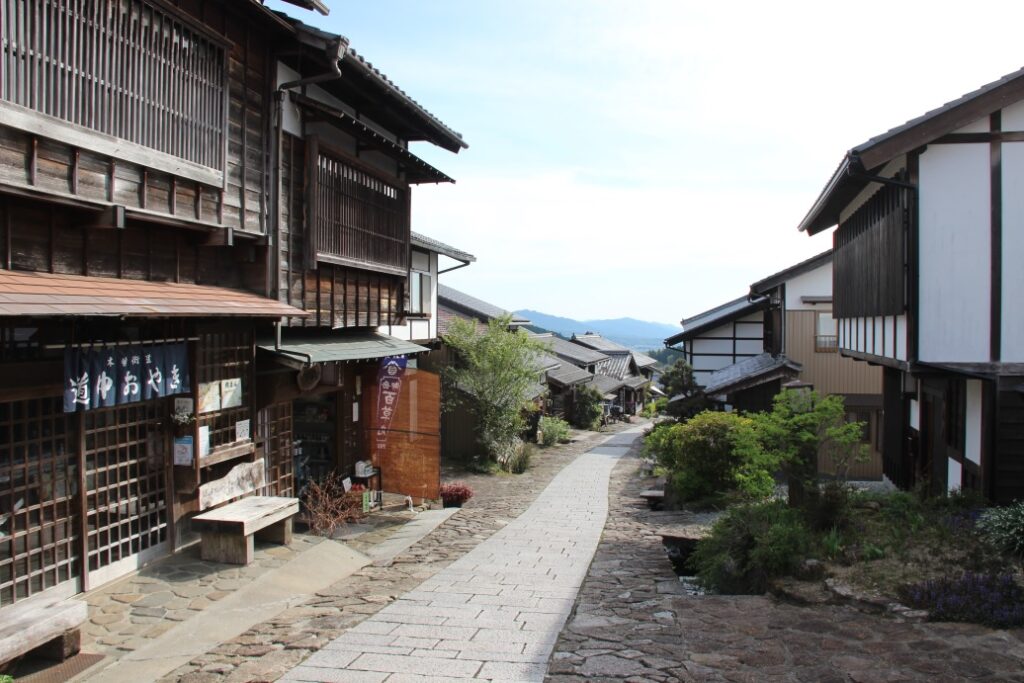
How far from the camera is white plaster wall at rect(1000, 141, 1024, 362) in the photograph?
1135cm

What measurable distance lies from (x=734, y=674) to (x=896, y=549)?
4.41m

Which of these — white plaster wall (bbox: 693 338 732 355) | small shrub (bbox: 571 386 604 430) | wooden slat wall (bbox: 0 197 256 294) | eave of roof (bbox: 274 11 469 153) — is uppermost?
eave of roof (bbox: 274 11 469 153)

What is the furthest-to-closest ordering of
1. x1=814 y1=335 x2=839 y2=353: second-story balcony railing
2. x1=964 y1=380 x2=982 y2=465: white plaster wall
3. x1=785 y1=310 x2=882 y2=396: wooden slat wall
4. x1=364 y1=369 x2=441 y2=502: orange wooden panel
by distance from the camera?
x1=814 y1=335 x2=839 y2=353: second-story balcony railing
x1=785 y1=310 x2=882 y2=396: wooden slat wall
x1=364 y1=369 x2=441 y2=502: orange wooden panel
x1=964 y1=380 x2=982 y2=465: white plaster wall

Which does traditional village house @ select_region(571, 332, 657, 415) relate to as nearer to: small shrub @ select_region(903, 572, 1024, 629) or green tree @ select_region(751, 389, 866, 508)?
green tree @ select_region(751, 389, 866, 508)

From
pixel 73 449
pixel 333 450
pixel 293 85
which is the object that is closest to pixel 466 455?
pixel 333 450

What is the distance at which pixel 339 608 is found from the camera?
978 cm

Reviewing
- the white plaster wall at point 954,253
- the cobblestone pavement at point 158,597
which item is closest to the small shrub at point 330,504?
the cobblestone pavement at point 158,597

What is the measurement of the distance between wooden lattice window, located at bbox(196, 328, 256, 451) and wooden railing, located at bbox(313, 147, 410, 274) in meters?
2.24

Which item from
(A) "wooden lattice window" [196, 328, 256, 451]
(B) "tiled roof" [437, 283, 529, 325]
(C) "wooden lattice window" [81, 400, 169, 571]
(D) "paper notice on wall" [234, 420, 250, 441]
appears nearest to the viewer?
(C) "wooden lattice window" [81, 400, 169, 571]

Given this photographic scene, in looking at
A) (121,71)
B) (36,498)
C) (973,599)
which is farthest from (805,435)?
(121,71)

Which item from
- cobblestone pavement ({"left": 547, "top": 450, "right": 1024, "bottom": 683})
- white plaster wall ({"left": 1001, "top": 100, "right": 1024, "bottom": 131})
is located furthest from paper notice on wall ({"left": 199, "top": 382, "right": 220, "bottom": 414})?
white plaster wall ({"left": 1001, "top": 100, "right": 1024, "bottom": 131})

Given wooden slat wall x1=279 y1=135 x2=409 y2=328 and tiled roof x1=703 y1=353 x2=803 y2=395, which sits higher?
wooden slat wall x1=279 y1=135 x2=409 y2=328

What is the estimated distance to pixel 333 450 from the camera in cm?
1648

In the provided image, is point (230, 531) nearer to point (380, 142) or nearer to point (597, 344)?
point (380, 142)
